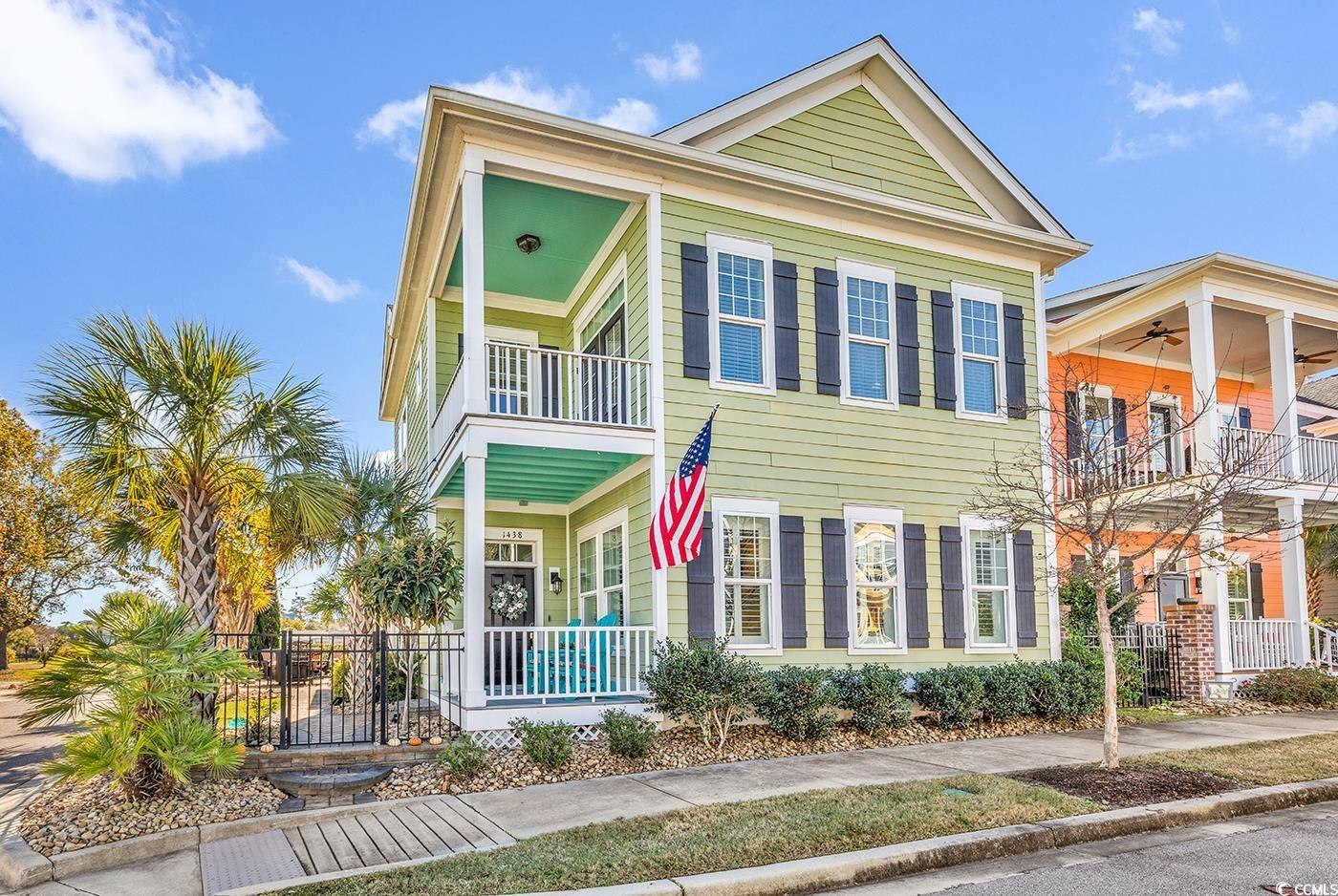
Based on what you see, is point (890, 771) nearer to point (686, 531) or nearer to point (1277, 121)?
point (686, 531)

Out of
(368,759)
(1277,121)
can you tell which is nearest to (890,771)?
(368,759)

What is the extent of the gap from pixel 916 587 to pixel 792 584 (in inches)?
78.4

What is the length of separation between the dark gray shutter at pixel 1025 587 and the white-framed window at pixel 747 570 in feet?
13.0

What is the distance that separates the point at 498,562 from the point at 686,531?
6.11 m

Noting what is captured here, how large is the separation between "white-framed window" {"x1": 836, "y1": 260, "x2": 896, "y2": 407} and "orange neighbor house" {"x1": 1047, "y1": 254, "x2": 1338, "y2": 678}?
8.68 ft

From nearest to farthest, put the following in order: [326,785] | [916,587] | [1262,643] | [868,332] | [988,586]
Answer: [326,785] < [916,587] < [868,332] < [988,586] < [1262,643]

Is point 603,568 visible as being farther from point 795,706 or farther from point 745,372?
point 795,706

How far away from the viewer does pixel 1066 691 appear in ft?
40.7

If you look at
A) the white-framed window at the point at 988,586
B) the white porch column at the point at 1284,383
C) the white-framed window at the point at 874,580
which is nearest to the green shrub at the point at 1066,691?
the white-framed window at the point at 988,586

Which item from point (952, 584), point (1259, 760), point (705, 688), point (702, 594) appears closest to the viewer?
point (1259, 760)

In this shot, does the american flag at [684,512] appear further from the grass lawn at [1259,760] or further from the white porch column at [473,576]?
the grass lawn at [1259,760]

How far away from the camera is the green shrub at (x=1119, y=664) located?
1331 cm

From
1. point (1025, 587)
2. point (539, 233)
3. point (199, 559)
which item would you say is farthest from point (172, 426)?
point (1025, 587)

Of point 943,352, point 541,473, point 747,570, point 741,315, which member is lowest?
point 747,570
